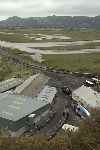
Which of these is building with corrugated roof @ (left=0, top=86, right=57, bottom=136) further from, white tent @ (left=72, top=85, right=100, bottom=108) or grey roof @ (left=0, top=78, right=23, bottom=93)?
grey roof @ (left=0, top=78, right=23, bottom=93)

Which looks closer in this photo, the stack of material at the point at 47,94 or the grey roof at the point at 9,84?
the stack of material at the point at 47,94

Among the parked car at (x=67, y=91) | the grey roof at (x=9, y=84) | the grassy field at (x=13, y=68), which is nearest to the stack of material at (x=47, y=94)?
the parked car at (x=67, y=91)

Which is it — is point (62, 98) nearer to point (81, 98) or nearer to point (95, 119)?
point (81, 98)

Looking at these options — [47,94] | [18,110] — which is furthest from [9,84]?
[18,110]

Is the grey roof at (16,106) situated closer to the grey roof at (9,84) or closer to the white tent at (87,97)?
the white tent at (87,97)

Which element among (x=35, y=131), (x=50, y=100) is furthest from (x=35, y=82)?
(x=35, y=131)

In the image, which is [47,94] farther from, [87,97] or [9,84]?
[9,84]
